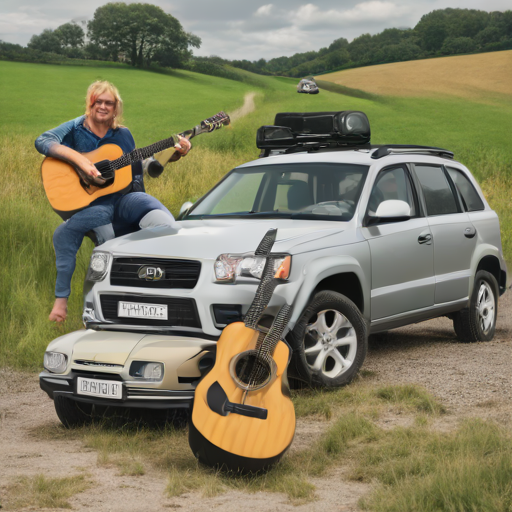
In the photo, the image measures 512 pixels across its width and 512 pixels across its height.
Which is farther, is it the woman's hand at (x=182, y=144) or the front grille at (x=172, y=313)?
the woman's hand at (x=182, y=144)

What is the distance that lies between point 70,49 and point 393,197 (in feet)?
192

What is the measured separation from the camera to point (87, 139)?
22.3 ft

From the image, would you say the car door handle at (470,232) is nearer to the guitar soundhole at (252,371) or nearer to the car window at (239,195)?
the car window at (239,195)

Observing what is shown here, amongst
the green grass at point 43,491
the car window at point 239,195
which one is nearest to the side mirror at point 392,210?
the car window at point 239,195

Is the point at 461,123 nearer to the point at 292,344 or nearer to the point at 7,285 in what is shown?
the point at 7,285

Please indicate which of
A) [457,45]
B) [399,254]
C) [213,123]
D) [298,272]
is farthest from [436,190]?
[457,45]

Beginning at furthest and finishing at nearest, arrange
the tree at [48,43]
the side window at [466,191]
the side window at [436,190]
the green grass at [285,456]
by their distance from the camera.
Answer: the tree at [48,43], the side window at [466,191], the side window at [436,190], the green grass at [285,456]

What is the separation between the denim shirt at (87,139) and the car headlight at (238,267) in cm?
169

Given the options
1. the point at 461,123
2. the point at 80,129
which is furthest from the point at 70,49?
the point at 80,129

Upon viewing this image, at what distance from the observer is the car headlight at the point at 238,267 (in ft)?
18.0

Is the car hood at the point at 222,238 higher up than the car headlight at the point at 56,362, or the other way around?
the car hood at the point at 222,238

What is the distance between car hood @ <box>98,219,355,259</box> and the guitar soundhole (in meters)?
1.01

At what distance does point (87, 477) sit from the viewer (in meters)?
4.52

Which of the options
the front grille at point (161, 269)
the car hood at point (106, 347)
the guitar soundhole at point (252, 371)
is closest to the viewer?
the guitar soundhole at point (252, 371)
